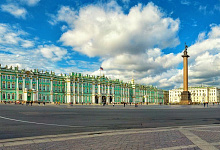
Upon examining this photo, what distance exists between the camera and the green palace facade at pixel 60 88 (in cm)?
9075

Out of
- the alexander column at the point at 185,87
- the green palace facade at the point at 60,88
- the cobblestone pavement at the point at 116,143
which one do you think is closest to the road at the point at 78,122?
the cobblestone pavement at the point at 116,143

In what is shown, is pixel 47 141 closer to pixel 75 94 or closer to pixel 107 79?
pixel 75 94

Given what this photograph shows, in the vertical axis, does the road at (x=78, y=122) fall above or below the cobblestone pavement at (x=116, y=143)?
below

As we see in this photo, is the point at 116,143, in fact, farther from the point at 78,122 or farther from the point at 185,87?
the point at 185,87

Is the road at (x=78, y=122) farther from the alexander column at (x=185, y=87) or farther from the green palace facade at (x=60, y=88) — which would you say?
the green palace facade at (x=60, y=88)

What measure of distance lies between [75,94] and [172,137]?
10964 centimetres

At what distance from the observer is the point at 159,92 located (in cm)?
19638

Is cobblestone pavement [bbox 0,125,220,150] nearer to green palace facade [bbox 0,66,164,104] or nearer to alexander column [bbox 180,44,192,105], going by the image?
alexander column [bbox 180,44,192,105]

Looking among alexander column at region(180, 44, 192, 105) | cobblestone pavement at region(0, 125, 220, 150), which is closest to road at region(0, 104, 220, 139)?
cobblestone pavement at region(0, 125, 220, 150)

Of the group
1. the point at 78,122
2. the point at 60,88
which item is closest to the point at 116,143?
the point at 78,122

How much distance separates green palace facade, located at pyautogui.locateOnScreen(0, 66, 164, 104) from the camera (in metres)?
90.8

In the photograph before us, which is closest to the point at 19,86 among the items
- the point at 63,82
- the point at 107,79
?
the point at 63,82

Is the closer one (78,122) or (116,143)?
(116,143)

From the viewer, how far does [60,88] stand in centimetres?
11344
